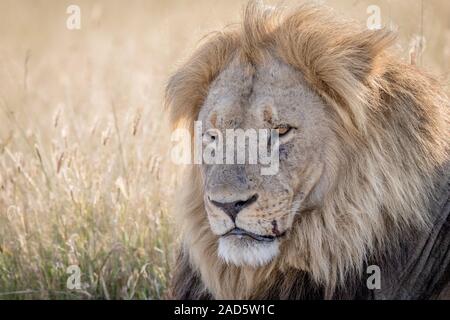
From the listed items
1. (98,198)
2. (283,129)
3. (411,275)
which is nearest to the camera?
(283,129)

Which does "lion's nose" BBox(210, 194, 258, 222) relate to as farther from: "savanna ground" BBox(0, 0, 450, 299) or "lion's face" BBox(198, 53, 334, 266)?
"savanna ground" BBox(0, 0, 450, 299)

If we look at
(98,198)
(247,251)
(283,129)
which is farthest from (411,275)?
(98,198)

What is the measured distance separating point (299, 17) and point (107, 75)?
19.1ft

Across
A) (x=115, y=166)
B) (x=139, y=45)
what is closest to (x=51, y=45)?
(x=139, y=45)

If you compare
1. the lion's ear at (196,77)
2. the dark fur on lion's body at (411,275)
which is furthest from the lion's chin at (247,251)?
the lion's ear at (196,77)

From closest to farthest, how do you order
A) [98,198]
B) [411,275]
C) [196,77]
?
[411,275] < [196,77] < [98,198]

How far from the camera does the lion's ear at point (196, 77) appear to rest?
4.50 meters

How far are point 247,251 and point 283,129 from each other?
2.00 ft

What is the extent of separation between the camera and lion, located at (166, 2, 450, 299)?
4047 mm

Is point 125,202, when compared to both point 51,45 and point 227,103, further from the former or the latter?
point 51,45

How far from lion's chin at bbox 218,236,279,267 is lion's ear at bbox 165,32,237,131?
0.89 m

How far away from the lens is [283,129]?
4102mm

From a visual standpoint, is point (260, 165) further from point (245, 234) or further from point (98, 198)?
point (98, 198)

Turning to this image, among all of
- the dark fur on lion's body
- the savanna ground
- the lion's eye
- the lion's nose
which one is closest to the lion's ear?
the savanna ground
